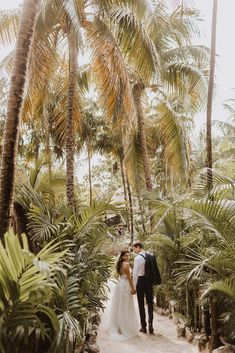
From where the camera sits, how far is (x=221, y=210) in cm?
515

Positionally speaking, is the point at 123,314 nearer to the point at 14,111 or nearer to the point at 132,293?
the point at 132,293

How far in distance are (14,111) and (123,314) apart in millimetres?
4344

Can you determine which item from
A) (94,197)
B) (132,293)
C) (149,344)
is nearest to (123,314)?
(132,293)

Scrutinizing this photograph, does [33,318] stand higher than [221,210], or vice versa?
[221,210]

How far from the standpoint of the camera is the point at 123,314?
7043 mm

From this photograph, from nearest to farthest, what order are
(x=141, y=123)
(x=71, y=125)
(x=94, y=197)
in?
(x=94, y=197), (x=71, y=125), (x=141, y=123)

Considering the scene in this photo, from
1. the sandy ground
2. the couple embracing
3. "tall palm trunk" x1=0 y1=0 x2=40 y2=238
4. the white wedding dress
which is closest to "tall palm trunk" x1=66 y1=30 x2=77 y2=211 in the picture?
the couple embracing

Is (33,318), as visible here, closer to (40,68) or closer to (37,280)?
(37,280)

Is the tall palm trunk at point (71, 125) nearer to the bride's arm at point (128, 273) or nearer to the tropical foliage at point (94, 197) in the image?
the tropical foliage at point (94, 197)

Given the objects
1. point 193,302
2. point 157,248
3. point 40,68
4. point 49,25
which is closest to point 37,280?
point 193,302

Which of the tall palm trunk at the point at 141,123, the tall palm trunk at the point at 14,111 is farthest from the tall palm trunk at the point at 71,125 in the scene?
the tall palm trunk at the point at 141,123

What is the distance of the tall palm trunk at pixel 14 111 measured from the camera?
4.18 metres

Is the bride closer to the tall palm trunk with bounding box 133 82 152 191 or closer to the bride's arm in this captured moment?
the bride's arm

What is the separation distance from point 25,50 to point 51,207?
7.62 feet
